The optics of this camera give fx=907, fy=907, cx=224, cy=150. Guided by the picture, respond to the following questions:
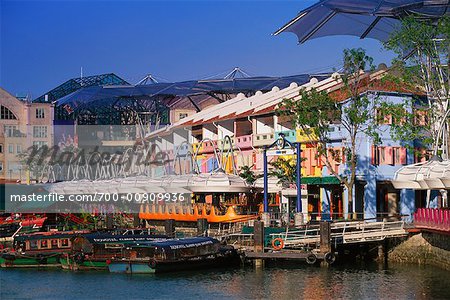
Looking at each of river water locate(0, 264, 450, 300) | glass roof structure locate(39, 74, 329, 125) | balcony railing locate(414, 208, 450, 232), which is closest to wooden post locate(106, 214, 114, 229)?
river water locate(0, 264, 450, 300)

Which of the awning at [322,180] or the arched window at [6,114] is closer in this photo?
the awning at [322,180]

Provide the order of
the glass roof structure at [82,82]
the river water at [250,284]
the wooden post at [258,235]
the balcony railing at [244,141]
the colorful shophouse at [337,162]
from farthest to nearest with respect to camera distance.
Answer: the glass roof structure at [82,82] < the balcony railing at [244,141] < the colorful shophouse at [337,162] < the wooden post at [258,235] < the river water at [250,284]

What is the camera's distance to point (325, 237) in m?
48.3

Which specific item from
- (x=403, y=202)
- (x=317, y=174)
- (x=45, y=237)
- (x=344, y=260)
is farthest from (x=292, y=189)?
(x=45, y=237)

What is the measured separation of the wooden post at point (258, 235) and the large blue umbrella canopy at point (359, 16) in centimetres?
1451

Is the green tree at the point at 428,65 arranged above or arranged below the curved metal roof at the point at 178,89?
below

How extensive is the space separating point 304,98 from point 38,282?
2000 cm

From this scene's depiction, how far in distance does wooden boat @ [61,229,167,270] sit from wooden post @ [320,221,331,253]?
414 inches

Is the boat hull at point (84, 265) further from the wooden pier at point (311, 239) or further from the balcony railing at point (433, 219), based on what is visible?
the balcony railing at point (433, 219)

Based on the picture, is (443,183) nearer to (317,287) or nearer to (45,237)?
(317,287)

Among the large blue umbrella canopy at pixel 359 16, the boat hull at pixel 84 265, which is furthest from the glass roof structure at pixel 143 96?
the boat hull at pixel 84 265

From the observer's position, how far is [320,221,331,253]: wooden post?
158 ft

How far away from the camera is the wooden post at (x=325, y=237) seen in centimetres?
4816

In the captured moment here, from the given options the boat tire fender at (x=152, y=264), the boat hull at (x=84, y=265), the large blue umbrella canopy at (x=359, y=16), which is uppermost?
the large blue umbrella canopy at (x=359, y=16)
